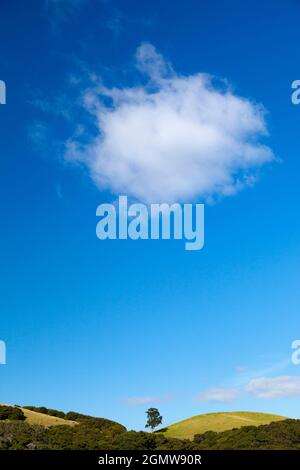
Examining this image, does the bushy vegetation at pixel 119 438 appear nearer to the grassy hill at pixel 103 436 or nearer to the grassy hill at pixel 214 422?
the grassy hill at pixel 103 436

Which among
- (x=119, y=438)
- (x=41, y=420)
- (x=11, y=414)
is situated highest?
(x=11, y=414)

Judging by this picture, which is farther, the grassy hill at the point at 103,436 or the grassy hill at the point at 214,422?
the grassy hill at the point at 214,422

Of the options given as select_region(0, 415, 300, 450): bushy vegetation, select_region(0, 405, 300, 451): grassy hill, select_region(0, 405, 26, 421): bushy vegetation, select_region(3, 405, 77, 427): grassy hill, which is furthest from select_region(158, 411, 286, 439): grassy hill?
select_region(0, 405, 26, 421): bushy vegetation

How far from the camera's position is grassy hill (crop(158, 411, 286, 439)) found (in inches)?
6221

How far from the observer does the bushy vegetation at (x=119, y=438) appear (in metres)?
104

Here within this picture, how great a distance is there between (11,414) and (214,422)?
229 ft

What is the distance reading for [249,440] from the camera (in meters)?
122

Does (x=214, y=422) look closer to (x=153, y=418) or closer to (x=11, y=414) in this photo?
(x=153, y=418)

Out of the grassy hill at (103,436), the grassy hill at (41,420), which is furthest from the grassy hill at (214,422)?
the grassy hill at (41,420)

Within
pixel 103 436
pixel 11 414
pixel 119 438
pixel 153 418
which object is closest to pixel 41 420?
pixel 11 414

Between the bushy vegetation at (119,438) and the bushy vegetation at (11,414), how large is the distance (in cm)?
726

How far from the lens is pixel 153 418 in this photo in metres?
178

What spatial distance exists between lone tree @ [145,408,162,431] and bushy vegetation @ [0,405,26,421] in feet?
202
